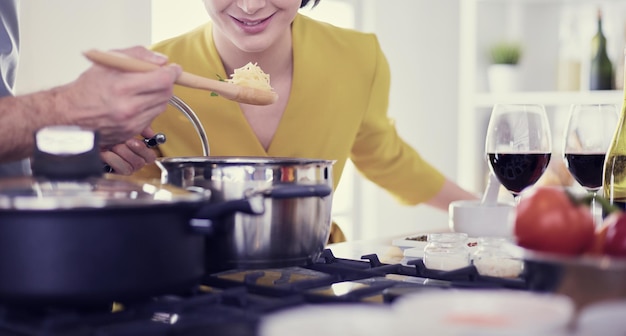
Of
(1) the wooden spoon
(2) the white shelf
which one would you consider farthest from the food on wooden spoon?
(2) the white shelf

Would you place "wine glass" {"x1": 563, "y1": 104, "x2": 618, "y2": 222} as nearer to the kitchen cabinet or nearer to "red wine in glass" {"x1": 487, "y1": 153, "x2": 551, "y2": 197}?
"red wine in glass" {"x1": 487, "y1": 153, "x2": 551, "y2": 197}

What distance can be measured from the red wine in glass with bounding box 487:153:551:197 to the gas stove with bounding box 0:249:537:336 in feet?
1.07

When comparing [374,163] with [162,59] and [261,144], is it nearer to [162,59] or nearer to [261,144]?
[261,144]

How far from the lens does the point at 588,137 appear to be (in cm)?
152

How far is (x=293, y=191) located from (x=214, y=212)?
13cm

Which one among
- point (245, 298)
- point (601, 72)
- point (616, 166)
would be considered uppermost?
point (601, 72)

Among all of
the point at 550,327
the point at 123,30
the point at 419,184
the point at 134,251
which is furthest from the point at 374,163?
the point at 550,327

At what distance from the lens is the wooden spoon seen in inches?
41.0

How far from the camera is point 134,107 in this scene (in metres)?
1.14

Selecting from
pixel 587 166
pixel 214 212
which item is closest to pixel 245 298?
pixel 214 212

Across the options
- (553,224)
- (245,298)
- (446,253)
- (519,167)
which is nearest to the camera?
(553,224)

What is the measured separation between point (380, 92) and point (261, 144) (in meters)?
0.43

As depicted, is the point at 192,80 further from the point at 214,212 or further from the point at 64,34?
the point at 64,34

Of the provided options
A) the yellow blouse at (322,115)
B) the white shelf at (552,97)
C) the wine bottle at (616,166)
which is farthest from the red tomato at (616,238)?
the white shelf at (552,97)
